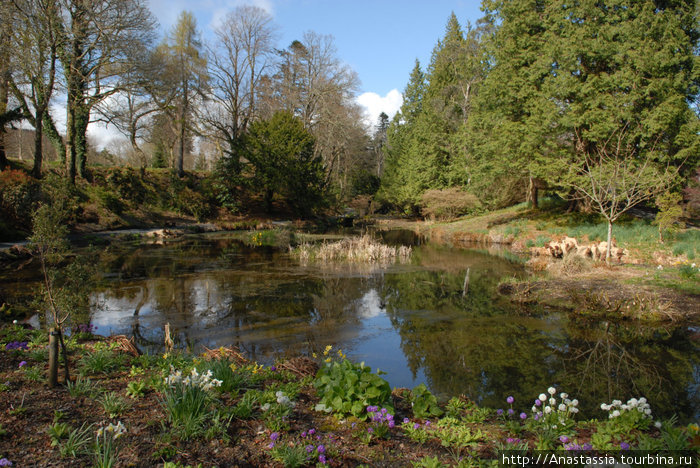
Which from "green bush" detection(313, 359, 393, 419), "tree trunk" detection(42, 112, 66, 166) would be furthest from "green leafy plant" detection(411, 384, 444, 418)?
"tree trunk" detection(42, 112, 66, 166)

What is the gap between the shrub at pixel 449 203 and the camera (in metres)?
31.9

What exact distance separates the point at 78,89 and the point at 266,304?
20.1m

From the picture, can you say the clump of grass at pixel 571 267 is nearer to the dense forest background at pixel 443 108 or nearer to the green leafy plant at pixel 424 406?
the dense forest background at pixel 443 108

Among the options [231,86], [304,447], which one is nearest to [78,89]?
[231,86]

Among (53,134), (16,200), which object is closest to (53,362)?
(16,200)

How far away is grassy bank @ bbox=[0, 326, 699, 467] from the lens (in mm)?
3035

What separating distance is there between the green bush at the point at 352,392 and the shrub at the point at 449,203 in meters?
28.5

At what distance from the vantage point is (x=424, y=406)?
393 centimetres

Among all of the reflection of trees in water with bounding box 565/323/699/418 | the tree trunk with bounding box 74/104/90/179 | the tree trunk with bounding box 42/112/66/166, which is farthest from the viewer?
the tree trunk with bounding box 74/104/90/179

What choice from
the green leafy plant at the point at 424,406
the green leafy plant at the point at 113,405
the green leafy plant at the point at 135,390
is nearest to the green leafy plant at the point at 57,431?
the green leafy plant at the point at 113,405

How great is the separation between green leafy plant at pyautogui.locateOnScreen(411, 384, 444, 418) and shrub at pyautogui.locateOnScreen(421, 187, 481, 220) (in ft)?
92.5

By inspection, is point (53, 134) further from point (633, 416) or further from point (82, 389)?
point (633, 416)

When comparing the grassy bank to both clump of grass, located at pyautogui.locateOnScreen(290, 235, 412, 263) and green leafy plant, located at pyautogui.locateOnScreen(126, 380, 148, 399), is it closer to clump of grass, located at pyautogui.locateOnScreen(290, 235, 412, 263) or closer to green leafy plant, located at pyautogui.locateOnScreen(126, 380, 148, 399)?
green leafy plant, located at pyautogui.locateOnScreen(126, 380, 148, 399)

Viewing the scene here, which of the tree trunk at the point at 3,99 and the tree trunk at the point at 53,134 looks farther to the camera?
the tree trunk at the point at 53,134
